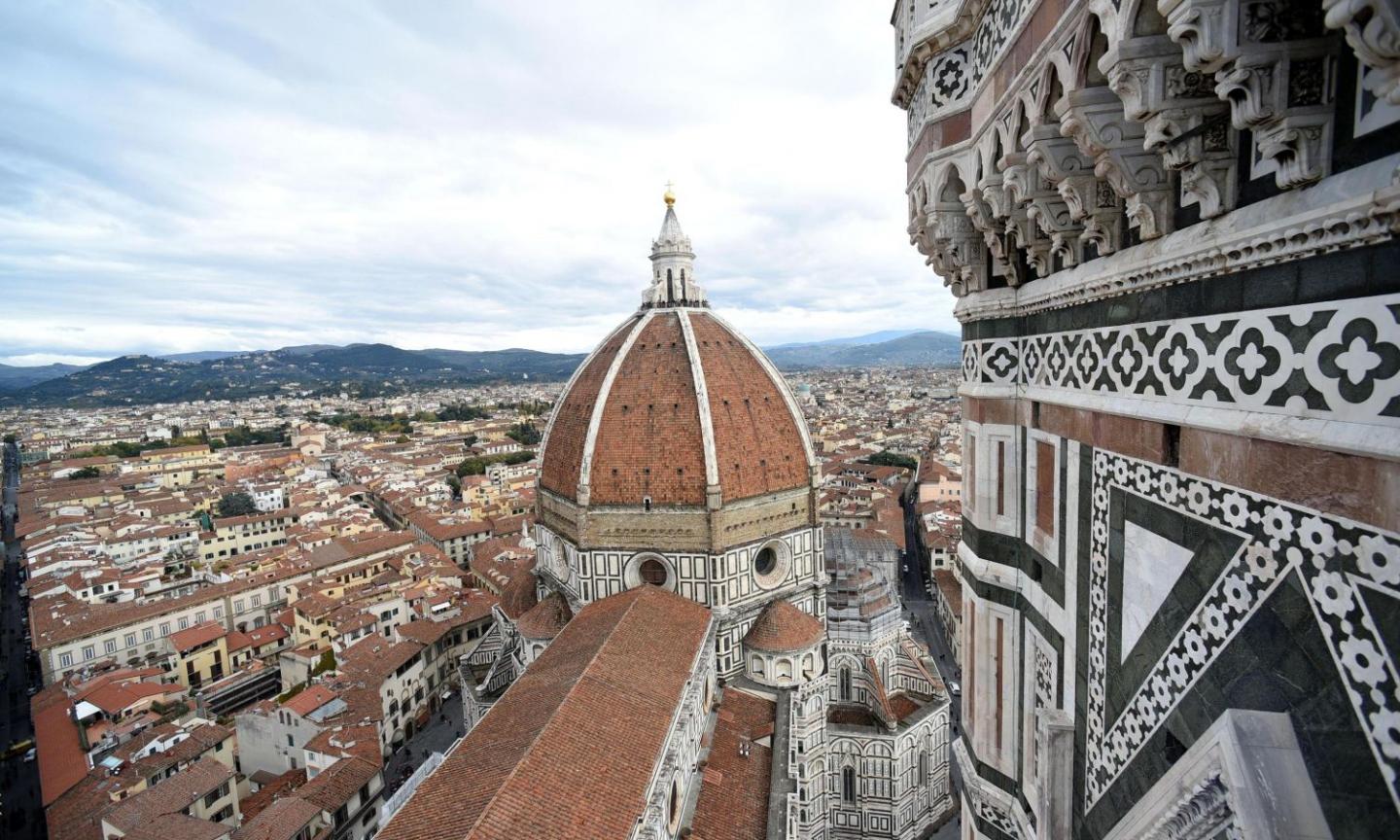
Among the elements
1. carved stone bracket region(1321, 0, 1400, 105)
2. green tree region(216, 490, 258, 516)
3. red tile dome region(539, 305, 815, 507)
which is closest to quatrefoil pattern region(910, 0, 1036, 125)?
carved stone bracket region(1321, 0, 1400, 105)

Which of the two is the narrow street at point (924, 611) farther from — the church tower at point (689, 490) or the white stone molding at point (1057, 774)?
the white stone molding at point (1057, 774)

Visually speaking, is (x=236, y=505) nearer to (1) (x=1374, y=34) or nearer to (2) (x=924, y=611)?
(2) (x=924, y=611)

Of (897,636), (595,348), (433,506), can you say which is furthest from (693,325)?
(433,506)

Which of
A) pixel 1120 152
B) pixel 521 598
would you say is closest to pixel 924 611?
pixel 521 598

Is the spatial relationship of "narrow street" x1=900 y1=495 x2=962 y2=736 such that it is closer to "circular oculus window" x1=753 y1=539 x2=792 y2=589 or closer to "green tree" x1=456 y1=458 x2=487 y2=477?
"circular oculus window" x1=753 y1=539 x2=792 y2=589

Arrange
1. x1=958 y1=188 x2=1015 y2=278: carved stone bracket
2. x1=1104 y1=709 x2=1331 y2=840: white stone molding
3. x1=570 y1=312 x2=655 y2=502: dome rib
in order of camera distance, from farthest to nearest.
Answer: x1=570 y1=312 x2=655 y2=502: dome rib → x1=958 y1=188 x2=1015 y2=278: carved stone bracket → x1=1104 y1=709 x2=1331 y2=840: white stone molding

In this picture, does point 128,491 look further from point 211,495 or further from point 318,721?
point 318,721

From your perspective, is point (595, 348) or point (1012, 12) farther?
point (595, 348)
